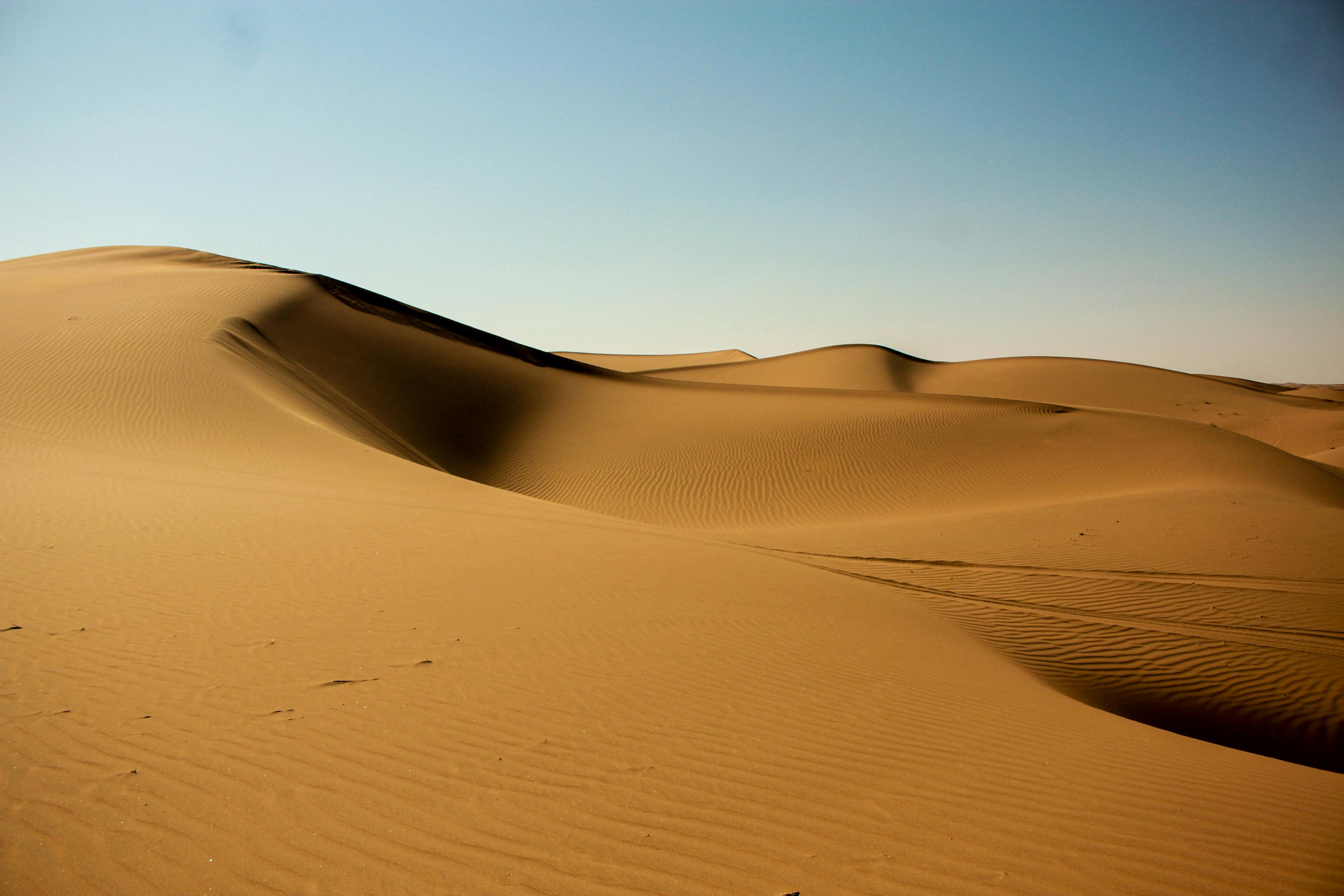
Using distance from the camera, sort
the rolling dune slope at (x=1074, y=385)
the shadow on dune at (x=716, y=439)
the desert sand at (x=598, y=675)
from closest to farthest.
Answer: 1. the desert sand at (x=598, y=675)
2. the shadow on dune at (x=716, y=439)
3. the rolling dune slope at (x=1074, y=385)

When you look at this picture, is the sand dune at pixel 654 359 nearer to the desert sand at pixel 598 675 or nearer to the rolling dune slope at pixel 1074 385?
the rolling dune slope at pixel 1074 385

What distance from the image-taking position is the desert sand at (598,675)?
120 inches

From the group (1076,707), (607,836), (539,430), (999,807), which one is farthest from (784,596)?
(539,430)

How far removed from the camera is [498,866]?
2854 millimetres

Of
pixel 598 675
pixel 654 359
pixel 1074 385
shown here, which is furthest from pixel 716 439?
pixel 654 359

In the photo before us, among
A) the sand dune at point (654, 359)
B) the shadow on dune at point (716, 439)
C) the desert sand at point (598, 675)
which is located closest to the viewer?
the desert sand at point (598, 675)

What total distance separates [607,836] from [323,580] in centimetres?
448

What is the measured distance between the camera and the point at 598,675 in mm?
4980

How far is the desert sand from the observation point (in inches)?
120

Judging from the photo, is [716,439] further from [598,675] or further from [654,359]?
[654,359]

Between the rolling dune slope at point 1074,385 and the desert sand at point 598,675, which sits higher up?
the rolling dune slope at point 1074,385

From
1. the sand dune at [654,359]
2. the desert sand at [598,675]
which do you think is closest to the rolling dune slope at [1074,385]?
the sand dune at [654,359]

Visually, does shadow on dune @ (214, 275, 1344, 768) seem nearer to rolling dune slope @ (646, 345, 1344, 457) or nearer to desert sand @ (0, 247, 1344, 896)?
desert sand @ (0, 247, 1344, 896)

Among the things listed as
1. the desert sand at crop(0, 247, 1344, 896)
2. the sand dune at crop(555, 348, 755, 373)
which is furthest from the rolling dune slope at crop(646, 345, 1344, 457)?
the desert sand at crop(0, 247, 1344, 896)
